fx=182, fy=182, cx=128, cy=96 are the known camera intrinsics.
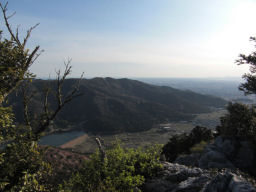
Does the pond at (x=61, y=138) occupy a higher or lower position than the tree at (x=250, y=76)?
lower

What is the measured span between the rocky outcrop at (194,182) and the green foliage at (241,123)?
19303 mm

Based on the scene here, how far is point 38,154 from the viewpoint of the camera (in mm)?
7840

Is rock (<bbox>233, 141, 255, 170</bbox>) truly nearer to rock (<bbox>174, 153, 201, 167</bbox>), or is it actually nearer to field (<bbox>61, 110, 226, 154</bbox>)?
rock (<bbox>174, 153, 201, 167</bbox>)

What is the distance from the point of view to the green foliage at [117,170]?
383 inches

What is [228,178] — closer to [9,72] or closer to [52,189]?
[52,189]

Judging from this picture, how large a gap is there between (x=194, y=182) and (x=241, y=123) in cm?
2229

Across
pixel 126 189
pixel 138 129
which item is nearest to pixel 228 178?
pixel 126 189

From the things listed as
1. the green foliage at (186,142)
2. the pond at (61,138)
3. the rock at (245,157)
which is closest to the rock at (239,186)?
the rock at (245,157)

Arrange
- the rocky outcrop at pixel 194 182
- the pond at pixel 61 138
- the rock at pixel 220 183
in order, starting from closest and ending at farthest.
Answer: the rocky outcrop at pixel 194 182 < the rock at pixel 220 183 < the pond at pixel 61 138

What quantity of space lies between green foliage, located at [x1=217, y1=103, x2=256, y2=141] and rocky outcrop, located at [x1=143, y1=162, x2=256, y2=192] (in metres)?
19.3

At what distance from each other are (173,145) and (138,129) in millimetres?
146062

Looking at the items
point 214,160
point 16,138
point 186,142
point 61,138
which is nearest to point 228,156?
point 214,160

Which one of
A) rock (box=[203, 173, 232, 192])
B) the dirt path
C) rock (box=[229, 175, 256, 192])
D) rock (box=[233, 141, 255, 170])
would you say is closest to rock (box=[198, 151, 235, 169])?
rock (box=[233, 141, 255, 170])

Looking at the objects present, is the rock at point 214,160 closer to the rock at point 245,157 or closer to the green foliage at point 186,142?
the rock at point 245,157
